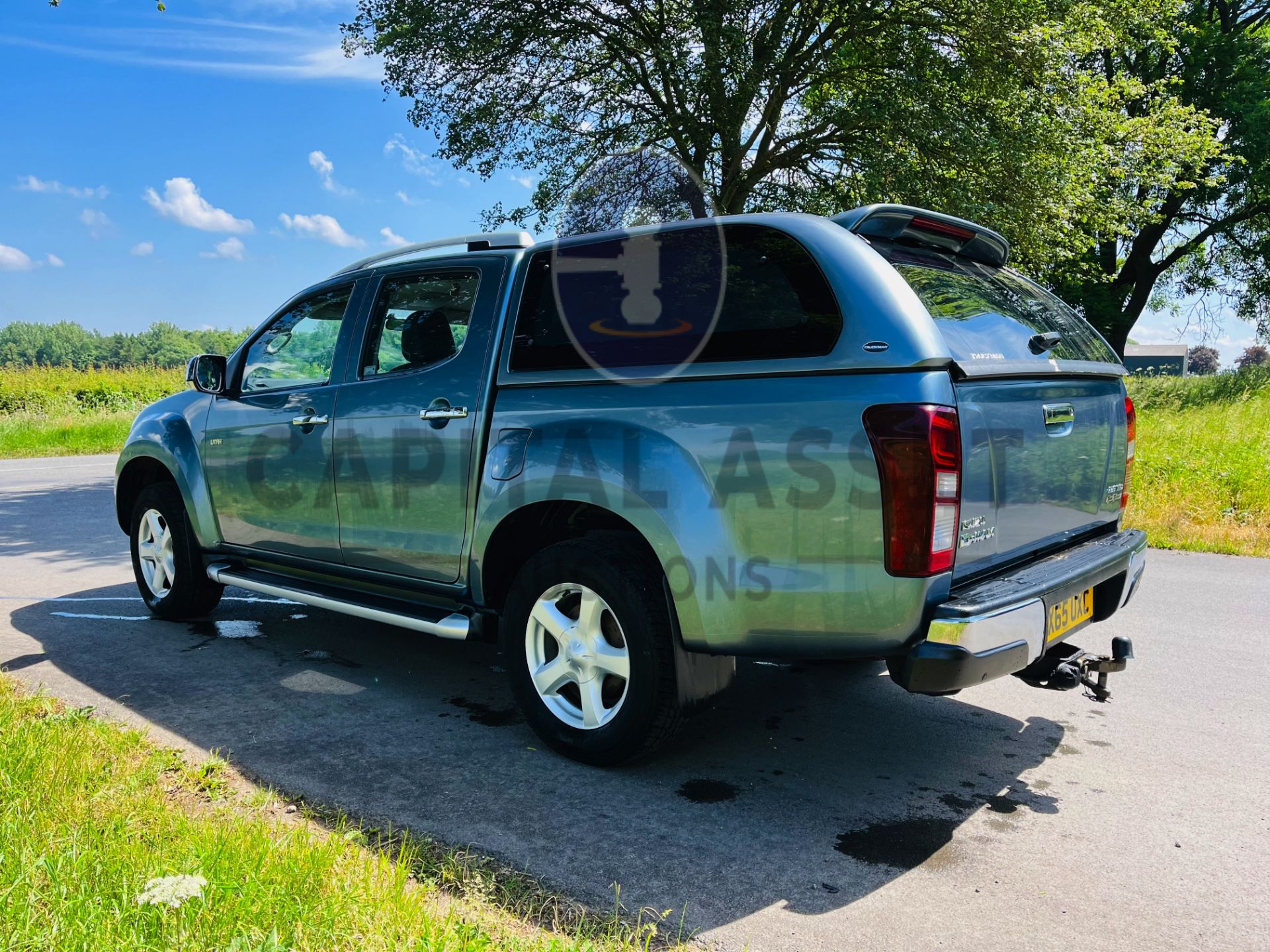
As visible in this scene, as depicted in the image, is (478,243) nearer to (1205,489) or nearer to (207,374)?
(207,374)

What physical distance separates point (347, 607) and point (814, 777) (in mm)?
2176

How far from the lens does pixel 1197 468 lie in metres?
10.1

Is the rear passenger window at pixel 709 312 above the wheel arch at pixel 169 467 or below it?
above

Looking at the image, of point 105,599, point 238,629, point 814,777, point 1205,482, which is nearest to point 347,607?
point 238,629

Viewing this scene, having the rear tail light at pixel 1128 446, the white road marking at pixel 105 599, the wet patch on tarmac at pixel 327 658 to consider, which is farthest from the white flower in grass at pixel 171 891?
the white road marking at pixel 105 599

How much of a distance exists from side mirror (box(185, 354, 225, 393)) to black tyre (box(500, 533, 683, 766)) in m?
2.55

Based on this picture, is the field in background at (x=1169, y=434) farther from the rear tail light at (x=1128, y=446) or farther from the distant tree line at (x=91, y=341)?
the distant tree line at (x=91, y=341)

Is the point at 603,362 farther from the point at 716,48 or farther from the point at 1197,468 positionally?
the point at 716,48

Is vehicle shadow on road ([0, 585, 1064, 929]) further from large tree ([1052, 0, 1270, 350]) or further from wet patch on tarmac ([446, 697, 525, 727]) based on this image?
large tree ([1052, 0, 1270, 350])

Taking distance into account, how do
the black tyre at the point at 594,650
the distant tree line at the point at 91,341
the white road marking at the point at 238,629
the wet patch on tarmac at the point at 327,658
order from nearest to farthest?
the black tyre at the point at 594,650 < the wet patch on tarmac at the point at 327,658 < the white road marking at the point at 238,629 < the distant tree line at the point at 91,341

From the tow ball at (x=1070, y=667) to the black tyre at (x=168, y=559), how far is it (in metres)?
4.40

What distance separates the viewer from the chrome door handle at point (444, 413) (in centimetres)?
388

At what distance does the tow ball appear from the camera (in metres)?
3.41

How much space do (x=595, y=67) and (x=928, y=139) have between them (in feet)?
18.3
